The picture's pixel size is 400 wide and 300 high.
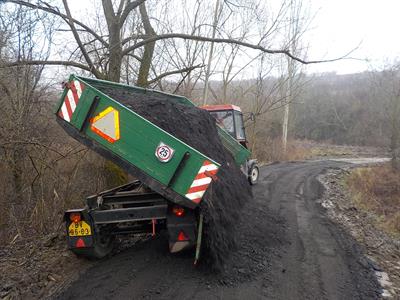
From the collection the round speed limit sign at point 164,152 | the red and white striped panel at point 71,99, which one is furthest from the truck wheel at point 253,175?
the red and white striped panel at point 71,99

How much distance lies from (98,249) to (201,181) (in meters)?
1.88

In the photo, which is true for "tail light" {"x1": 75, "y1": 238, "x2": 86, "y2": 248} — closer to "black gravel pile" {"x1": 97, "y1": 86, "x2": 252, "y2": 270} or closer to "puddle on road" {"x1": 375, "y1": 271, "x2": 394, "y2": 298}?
"black gravel pile" {"x1": 97, "y1": 86, "x2": 252, "y2": 270}

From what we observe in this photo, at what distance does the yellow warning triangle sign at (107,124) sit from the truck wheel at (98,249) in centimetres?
146

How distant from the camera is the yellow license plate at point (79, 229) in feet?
14.9

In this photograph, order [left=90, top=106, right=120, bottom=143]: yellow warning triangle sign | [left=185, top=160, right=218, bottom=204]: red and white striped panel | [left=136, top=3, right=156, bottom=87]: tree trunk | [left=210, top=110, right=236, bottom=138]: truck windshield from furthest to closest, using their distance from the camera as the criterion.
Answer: [left=210, top=110, right=236, bottom=138]: truck windshield → [left=136, top=3, right=156, bottom=87]: tree trunk → [left=90, top=106, right=120, bottom=143]: yellow warning triangle sign → [left=185, top=160, right=218, bottom=204]: red and white striped panel

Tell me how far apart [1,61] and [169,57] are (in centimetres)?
990

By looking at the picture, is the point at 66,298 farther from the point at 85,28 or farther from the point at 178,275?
the point at 85,28

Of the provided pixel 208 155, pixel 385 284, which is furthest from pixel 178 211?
pixel 385 284

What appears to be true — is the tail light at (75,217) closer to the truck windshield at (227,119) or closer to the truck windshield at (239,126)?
the truck windshield at (227,119)

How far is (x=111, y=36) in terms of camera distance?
775 centimetres

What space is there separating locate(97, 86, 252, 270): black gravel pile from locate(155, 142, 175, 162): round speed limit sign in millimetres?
591

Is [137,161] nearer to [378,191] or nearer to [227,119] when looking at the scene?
[227,119]

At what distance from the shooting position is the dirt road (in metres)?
3.89

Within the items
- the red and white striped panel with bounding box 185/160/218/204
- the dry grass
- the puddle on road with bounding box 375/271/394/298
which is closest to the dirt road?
the puddle on road with bounding box 375/271/394/298
